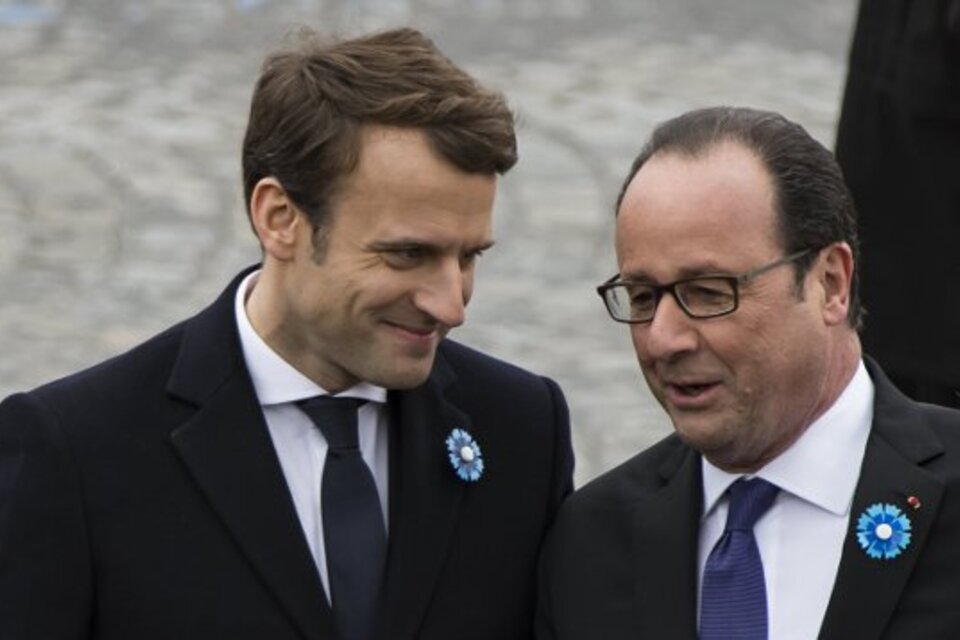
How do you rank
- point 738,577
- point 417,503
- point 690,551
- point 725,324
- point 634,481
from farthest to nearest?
point 634,481 < point 417,503 < point 690,551 < point 738,577 < point 725,324

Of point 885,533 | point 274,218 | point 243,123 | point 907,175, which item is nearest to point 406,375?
point 274,218

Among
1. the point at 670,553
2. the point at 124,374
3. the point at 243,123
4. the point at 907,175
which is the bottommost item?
the point at 243,123

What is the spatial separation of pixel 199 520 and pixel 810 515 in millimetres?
966

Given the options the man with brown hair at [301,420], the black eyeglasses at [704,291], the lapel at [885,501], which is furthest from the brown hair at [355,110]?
the lapel at [885,501]

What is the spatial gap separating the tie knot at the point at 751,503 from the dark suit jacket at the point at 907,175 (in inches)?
38.3

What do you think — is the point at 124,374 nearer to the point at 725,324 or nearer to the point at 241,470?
the point at 241,470

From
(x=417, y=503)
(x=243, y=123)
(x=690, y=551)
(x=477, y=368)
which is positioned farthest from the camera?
(x=243, y=123)

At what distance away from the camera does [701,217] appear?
162 inches

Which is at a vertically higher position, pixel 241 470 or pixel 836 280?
pixel 836 280

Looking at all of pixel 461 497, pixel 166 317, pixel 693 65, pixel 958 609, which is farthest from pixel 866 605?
pixel 693 65

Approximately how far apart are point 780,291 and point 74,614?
1193 millimetres

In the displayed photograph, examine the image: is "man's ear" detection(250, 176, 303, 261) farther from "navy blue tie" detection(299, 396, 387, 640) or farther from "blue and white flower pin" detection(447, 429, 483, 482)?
"blue and white flower pin" detection(447, 429, 483, 482)

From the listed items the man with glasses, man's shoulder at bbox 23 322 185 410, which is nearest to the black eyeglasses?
the man with glasses

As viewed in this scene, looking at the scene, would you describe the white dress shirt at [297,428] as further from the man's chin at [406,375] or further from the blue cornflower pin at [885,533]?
the blue cornflower pin at [885,533]
